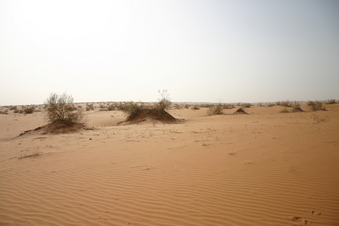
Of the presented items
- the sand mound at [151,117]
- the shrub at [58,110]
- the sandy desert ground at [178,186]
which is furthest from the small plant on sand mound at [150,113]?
the sandy desert ground at [178,186]

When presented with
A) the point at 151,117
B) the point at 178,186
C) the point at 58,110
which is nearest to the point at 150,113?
the point at 151,117

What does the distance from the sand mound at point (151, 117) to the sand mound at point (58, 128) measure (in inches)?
192

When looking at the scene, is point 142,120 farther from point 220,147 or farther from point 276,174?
point 276,174

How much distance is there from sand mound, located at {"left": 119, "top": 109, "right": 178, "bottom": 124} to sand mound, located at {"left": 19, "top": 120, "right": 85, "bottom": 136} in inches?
192

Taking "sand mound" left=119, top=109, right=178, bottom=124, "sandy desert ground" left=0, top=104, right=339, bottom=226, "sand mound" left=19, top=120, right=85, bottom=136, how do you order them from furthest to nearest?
"sand mound" left=119, top=109, right=178, bottom=124 → "sand mound" left=19, top=120, right=85, bottom=136 → "sandy desert ground" left=0, top=104, right=339, bottom=226

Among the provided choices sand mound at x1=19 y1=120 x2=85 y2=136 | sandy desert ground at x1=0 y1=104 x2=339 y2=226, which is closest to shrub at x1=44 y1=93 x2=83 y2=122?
sand mound at x1=19 y1=120 x2=85 y2=136

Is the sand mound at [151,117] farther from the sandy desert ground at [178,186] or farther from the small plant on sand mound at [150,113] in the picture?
the sandy desert ground at [178,186]

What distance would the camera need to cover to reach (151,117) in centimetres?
1582

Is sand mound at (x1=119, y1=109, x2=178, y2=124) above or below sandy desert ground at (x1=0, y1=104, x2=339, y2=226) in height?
above

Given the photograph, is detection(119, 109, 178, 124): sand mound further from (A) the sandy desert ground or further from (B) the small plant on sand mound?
(A) the sandy desert ground

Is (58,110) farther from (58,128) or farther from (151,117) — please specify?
(151,117)

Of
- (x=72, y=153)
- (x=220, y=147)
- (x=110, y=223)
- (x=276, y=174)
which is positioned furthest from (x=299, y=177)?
(x=72, y=153)

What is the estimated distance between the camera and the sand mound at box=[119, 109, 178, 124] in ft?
51.2

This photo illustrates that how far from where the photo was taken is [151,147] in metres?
6.82
